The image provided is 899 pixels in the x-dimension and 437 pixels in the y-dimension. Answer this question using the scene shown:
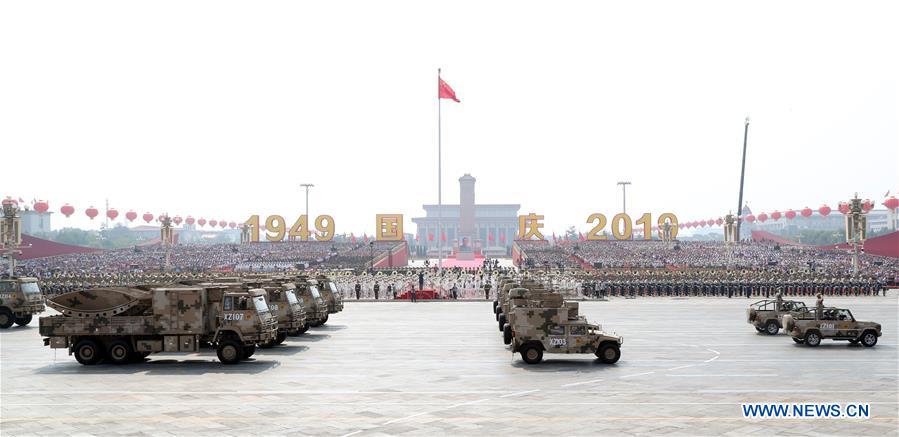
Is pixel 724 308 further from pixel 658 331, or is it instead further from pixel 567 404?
pixel 567 404

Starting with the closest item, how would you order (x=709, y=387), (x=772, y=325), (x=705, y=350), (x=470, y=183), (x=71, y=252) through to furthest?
(x=709, y=387) → (x=705, y=350) → (x=772, y=325) → (x=71, y=252) → (x=470, y=183)

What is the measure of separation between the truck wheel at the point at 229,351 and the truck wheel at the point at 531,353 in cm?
788

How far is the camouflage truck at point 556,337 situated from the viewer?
74.4 ft

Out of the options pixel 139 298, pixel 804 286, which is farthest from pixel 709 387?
pixel 804 286

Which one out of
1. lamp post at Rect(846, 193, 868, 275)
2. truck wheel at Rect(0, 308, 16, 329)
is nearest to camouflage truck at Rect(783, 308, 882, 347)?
truck wheel at Rect(0, 308, 16, 329)

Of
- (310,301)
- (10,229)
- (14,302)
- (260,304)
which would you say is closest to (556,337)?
(260,304)

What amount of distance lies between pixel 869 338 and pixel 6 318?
33.0 meters

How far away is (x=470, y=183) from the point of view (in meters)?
169

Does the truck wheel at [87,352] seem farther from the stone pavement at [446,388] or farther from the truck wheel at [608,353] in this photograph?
the truck wheel at [608,353]

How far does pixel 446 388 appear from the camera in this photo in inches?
761

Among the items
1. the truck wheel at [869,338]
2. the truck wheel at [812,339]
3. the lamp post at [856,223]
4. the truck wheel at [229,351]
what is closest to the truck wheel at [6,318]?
the truck wheel at [229,351]

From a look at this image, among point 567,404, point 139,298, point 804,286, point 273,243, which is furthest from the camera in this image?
point 273,243

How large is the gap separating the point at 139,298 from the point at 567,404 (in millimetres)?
12396

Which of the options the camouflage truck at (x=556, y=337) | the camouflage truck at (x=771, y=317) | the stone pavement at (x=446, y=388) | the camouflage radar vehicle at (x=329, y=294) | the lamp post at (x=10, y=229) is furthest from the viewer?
the lamp post at (x=10, y=229)
